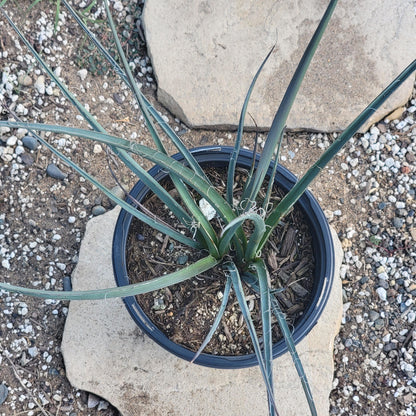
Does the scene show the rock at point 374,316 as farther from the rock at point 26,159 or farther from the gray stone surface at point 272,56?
the rock at point 26,159

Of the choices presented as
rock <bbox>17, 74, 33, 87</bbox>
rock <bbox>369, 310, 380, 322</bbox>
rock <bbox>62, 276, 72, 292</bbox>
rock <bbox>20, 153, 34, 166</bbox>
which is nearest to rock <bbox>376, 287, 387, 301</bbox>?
rock <bbox>369, 310, 380, 322</bbox>

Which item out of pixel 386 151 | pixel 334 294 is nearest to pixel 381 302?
pixel 334 294

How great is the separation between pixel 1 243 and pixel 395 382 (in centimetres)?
124

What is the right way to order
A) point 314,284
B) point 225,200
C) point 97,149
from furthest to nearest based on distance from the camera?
1. point 97,149
2. point 314,284
3. point 225,200

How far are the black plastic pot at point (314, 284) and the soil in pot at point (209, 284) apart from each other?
0.14 feet

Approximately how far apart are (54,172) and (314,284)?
0.85 m

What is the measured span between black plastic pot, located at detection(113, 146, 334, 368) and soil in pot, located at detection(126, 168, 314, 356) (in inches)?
1.7

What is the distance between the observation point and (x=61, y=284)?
1.43m

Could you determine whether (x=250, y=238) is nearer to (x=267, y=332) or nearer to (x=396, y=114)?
(x=267, y=332)

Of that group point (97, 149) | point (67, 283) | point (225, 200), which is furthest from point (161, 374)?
point (97, 149)

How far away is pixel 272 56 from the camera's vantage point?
5.28ft

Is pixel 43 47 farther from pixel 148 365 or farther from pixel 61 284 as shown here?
pixel 148 365

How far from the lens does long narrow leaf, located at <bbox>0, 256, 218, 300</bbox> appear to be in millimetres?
749

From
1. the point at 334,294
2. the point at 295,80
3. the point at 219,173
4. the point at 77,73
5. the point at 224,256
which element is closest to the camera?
the point at 295,80
